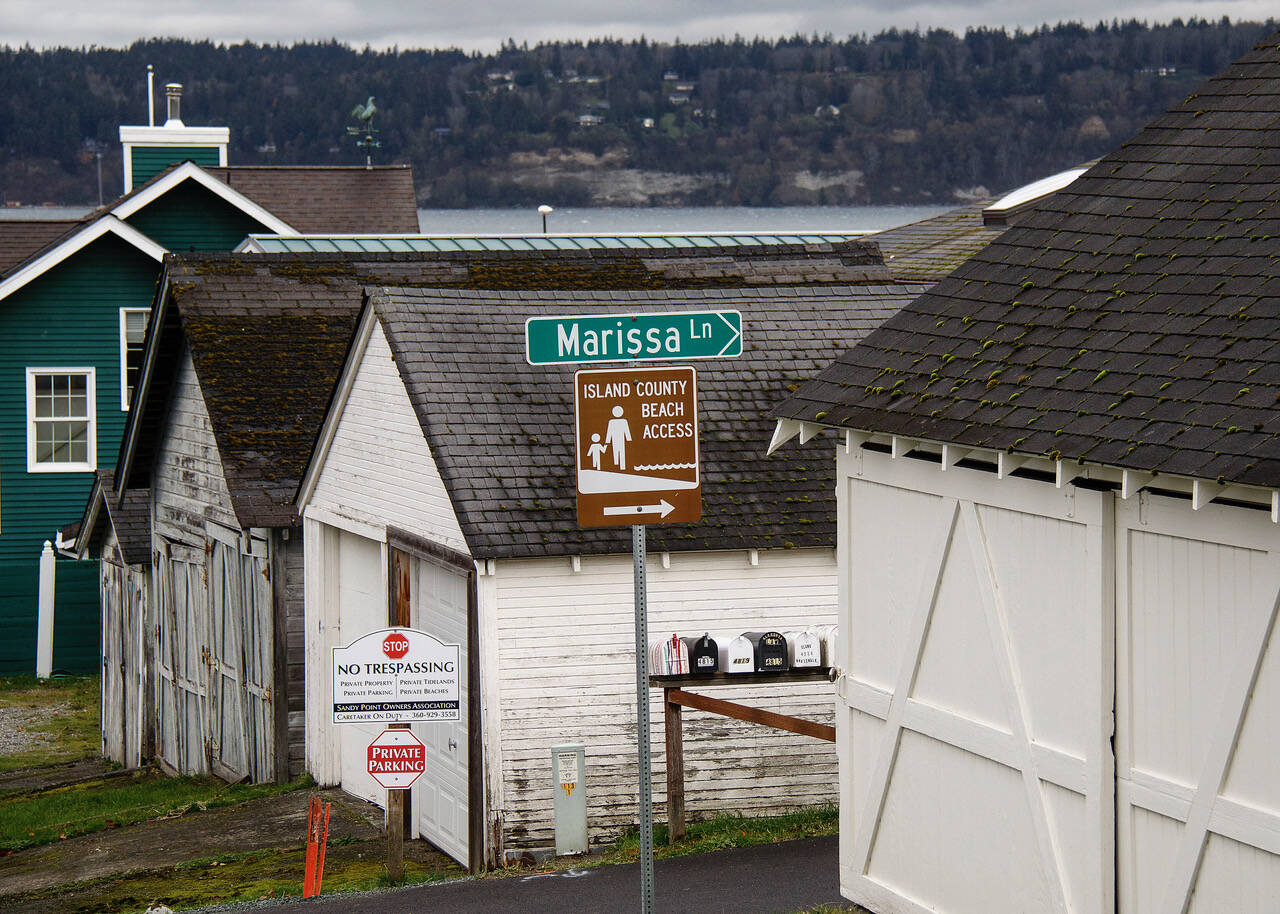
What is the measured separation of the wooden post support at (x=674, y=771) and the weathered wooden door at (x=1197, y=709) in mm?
4721

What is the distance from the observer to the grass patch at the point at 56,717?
22953 millimetres

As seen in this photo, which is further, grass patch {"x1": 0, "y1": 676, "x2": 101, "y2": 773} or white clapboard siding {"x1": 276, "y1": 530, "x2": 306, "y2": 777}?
grass patch {"x1": 0, "y1": 676, "x2": 101, "y2": 773}

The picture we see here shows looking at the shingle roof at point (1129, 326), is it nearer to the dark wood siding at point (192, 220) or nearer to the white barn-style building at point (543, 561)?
the white barn-style building at point (543, 561)

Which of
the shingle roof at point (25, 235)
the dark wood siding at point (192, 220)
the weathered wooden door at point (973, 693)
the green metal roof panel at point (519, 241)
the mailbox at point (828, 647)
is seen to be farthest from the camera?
the shingle roof at point (25, 235)

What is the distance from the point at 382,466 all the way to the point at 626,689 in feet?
9.81

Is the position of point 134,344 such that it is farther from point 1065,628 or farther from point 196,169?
point 1065,628

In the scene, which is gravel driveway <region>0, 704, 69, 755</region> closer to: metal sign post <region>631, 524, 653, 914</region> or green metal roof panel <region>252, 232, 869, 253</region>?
green metal roof panel <region>252, 232, 869, 253</region>

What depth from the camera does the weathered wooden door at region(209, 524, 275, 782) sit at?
55.7 ft

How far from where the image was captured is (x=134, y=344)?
97.7 ft

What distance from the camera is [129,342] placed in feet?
97.6

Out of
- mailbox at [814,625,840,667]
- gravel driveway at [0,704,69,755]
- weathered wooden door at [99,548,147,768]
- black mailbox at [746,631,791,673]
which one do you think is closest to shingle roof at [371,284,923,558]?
mailbox at [814,625,840,667]

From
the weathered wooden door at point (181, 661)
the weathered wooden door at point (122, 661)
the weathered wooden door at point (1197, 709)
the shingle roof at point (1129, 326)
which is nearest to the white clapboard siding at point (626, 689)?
the shingle roof at point (1129, 326)

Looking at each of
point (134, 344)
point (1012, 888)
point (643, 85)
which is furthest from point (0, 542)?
point (643, 85)

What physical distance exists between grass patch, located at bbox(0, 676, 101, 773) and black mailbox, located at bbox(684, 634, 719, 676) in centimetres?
1244
